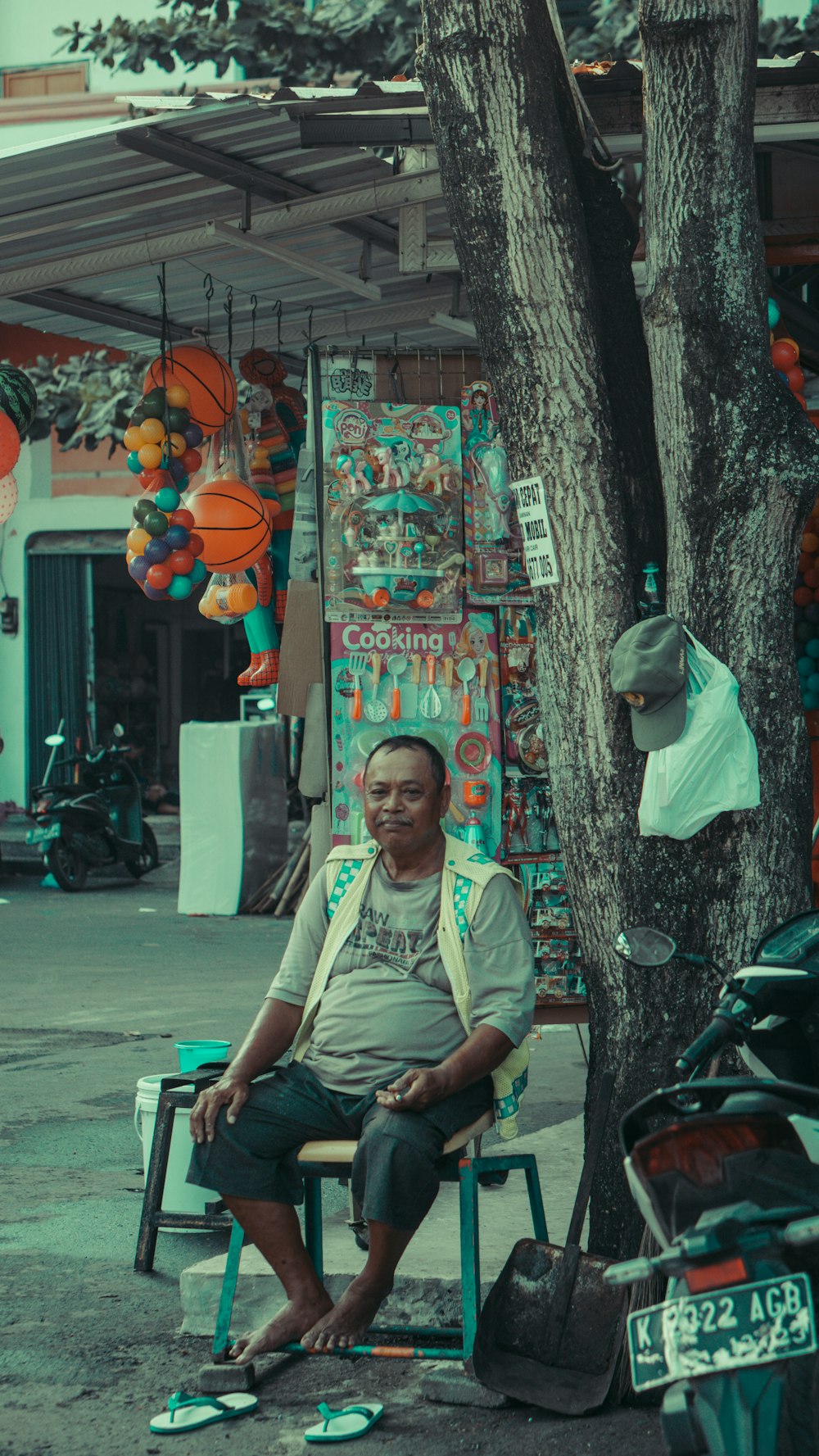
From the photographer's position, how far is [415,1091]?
3.65 metres

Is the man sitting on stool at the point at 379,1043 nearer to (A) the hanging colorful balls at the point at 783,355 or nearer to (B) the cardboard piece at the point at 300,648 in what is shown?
(B) the cardboard piece at the point at 300,648

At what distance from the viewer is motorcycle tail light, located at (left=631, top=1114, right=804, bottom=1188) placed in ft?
8.10

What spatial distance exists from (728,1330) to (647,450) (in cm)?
249

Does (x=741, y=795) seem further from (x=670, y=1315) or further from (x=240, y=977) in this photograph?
(x=240, y=977)

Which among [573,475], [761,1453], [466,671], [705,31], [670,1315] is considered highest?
[705,31]

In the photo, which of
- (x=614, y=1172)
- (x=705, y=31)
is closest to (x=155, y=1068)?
(x=614, y=1172)

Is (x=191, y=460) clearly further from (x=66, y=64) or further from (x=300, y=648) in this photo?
(x=66, y=64)

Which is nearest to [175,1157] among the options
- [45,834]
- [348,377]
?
[348,377]

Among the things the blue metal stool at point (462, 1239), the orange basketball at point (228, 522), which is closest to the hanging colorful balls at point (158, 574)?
the orange basketball at point (228, 522)

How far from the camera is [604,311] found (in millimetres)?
4266

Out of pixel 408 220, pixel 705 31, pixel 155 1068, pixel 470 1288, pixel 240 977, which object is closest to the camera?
pixel 470 1288

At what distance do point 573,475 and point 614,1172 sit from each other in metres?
1.77

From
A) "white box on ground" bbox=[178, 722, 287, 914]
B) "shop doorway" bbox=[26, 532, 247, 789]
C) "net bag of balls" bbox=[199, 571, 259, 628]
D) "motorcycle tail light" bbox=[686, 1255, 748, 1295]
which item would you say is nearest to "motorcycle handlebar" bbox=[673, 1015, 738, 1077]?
"motorcycle tail light" bbox=[686, 1255, 748, 1295]

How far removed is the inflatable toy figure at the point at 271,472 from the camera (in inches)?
279
